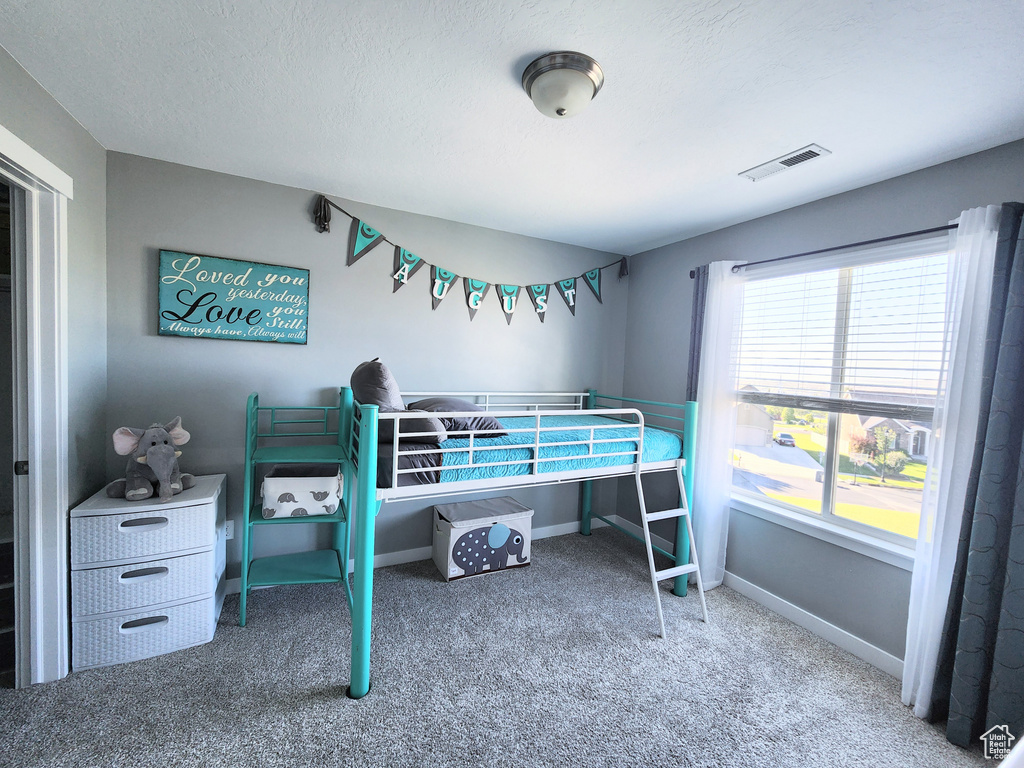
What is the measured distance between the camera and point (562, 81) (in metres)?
1.41

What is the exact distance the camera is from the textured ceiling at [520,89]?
4.04ft

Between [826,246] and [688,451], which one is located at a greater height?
[826,246]

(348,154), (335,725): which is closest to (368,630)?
(335,725)

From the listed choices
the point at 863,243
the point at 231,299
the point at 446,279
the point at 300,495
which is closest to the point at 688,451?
the point at 863,243

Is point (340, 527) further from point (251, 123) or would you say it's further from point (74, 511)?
point (251, 123)

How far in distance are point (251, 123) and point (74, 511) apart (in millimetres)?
1795

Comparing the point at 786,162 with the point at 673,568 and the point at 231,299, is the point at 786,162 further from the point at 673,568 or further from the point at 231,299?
the point at 231,299

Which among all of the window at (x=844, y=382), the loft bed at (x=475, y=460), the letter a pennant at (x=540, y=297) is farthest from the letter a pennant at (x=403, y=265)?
the window at (x=844, y=382)

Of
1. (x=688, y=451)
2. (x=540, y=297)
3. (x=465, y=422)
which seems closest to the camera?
(x=465, y=422)

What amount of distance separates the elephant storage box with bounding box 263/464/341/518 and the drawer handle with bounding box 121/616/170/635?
0.59 m

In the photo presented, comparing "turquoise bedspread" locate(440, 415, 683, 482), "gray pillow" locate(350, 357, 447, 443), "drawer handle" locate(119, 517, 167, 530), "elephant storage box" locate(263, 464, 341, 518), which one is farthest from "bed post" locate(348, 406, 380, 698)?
"drawer handle" locate(119, 517, 167, 530)

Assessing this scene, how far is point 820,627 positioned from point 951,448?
3.92ft

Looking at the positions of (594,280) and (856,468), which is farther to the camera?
(594,280)

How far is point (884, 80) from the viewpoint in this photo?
1.41 meters
